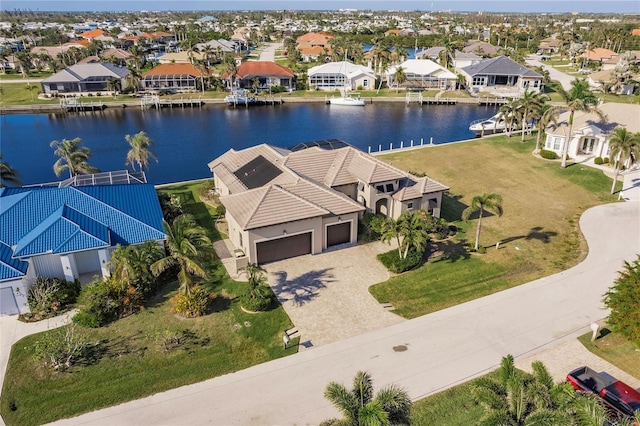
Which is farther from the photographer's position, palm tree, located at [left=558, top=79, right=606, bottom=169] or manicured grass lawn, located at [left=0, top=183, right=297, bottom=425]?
palm tree, located at [left=558, top=79, right=606, bottom=169]

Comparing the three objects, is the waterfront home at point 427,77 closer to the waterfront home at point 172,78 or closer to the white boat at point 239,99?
the white boat at point 239,99

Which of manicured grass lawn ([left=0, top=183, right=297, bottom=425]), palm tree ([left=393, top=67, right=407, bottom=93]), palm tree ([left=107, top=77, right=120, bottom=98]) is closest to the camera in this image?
manicured grass lawn ([left=0, top=183, right=297, bottom=425])

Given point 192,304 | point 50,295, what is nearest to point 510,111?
point 192,304

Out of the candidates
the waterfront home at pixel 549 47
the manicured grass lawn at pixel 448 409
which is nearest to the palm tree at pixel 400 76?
the manicured grass lawn at pixel 448 409

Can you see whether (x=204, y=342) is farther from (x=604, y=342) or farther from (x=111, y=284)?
(x=604, y=342)

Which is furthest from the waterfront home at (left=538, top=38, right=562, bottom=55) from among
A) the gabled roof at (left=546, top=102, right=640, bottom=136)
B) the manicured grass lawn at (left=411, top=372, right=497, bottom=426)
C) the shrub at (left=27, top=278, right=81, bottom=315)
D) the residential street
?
the shrub at (left=27, top=278, right=81, bottom=315)

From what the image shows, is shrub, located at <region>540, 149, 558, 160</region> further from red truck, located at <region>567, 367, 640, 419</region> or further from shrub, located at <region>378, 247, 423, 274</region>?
red truck, located at <region>567, 367, 640, 419</region>

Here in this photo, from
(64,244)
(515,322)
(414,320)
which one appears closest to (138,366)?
(64,244)
